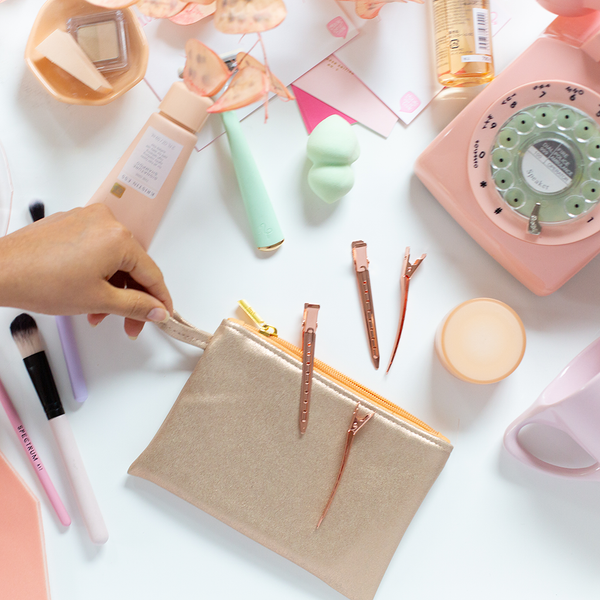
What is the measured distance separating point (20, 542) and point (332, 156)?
0.61 m

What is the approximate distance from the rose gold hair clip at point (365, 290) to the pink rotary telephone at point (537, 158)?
0.40 ft

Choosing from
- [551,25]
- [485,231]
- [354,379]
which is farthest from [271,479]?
[551,25]

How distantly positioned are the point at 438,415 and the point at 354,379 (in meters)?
0.12

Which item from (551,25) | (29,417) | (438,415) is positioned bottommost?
(438,415)

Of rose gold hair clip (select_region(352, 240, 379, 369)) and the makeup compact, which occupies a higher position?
the makeup compact

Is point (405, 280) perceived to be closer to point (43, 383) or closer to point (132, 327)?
point (132, 327)

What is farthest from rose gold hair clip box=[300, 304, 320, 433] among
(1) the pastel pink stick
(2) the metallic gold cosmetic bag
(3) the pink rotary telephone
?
(1) the pastel pink stick

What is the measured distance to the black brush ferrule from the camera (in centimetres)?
59

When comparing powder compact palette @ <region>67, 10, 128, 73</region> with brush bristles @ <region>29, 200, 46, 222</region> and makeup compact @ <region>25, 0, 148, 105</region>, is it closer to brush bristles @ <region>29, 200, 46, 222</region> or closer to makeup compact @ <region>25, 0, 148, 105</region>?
makeup compact @ <region>25, 0, 148, 105</region>

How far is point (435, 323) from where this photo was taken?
641 millimetres

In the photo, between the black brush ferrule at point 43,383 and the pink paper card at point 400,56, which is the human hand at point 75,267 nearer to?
the black brush ferrule at point 43,383

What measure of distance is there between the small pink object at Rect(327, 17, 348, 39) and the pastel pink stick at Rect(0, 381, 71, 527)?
612mm

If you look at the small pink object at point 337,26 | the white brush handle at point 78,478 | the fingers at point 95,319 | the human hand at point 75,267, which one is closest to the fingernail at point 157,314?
the human hand at point 75,267

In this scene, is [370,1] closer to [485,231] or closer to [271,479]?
[485,231]
